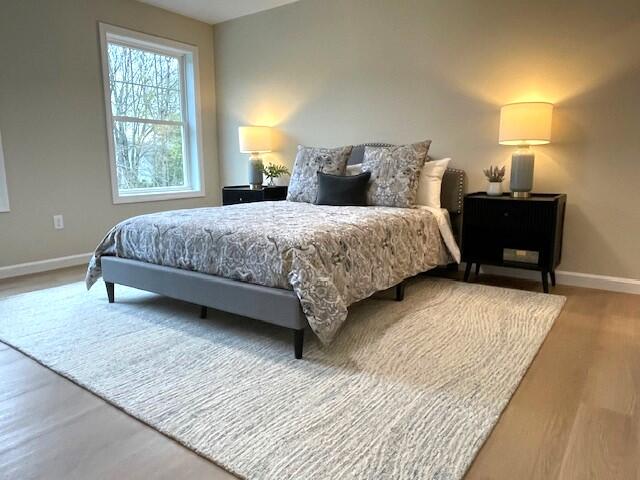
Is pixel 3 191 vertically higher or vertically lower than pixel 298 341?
higher

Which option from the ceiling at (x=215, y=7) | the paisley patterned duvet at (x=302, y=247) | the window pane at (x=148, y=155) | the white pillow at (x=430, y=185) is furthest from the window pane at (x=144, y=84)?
the white pillow at (x=430, y=185)

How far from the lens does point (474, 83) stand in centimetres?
371

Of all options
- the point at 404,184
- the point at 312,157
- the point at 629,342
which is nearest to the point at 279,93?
the point at 312,157

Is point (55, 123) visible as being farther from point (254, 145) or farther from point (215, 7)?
point (215, 7)

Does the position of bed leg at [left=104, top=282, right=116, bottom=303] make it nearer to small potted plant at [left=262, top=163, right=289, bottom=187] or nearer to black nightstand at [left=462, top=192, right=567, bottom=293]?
small potted plant at [left=262, top=163, right=289, bottom=187]

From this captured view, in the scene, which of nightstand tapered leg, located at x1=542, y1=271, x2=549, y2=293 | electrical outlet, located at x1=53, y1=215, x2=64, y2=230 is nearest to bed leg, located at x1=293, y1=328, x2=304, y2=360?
nightstand tapered leg, located at x1=542, y1=271, x2=549, y2=293

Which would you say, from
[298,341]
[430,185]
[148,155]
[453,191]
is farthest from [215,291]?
[148,155]

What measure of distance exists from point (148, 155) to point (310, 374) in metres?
3.75

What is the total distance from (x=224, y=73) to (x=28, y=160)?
238cm

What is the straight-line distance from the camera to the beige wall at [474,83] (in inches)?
126

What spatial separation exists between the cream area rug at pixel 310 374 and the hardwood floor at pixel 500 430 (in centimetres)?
6

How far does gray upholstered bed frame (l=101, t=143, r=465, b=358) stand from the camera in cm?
215

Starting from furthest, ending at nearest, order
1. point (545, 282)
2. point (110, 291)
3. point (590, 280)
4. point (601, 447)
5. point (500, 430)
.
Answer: point (590, 280)
point (545, 282)
point (110, 291)
point (500, 430)
point (601, 447)

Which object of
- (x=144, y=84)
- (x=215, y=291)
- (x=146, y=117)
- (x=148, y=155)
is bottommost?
(x=215, y=291)
